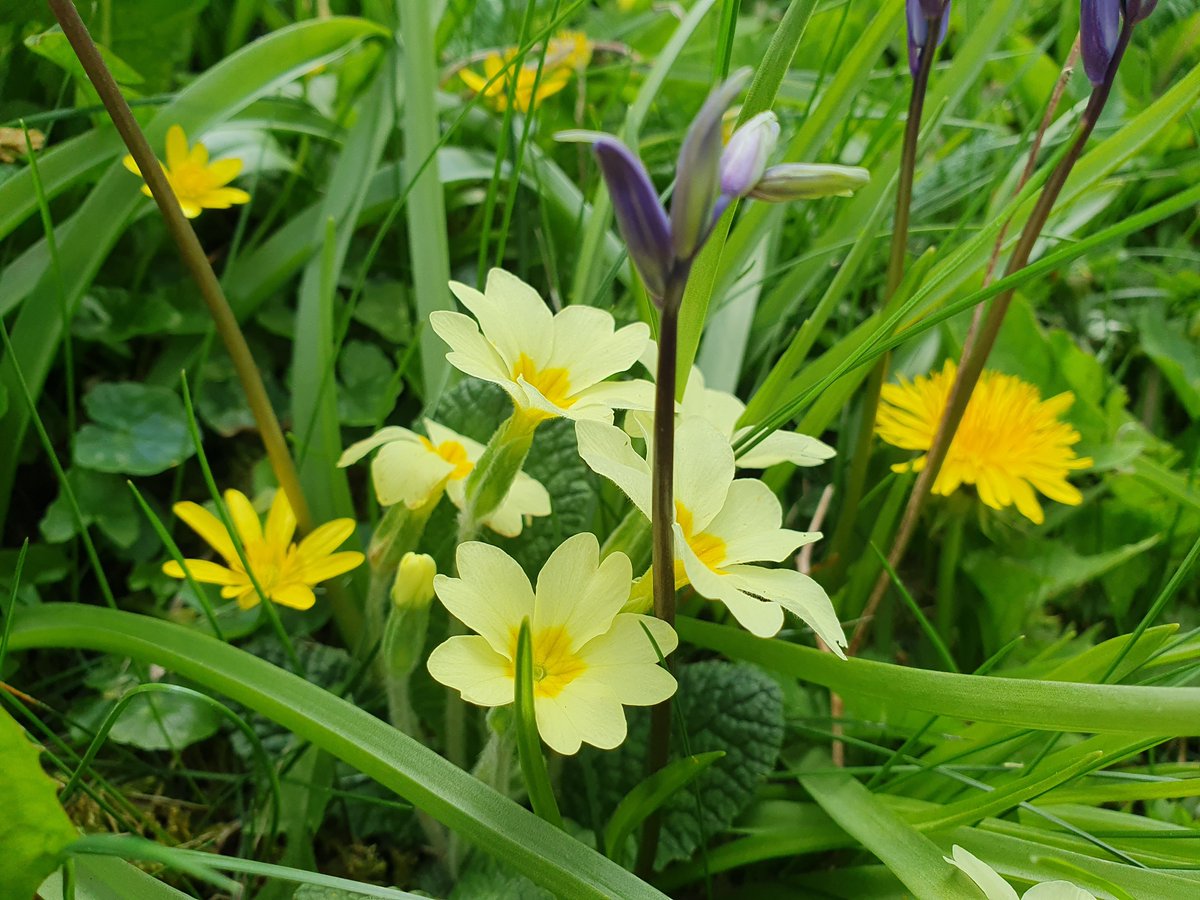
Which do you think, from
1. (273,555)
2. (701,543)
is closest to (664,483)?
(701,543)

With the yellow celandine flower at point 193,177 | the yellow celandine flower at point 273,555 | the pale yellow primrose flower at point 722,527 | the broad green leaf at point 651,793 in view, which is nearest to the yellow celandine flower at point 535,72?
the yellow celandine flower at point 193,177

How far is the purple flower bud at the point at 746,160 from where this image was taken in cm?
41

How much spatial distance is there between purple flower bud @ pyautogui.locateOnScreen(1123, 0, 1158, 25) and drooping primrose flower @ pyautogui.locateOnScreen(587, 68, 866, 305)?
33 centimetres

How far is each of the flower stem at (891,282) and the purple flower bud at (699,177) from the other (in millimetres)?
381

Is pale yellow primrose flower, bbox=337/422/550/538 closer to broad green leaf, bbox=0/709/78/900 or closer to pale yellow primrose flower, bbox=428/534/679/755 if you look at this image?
pale yellow primrose flower, bbox=428/534/679/755

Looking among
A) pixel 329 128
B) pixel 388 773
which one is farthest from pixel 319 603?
pixel 329 128

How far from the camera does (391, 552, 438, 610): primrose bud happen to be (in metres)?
0.60

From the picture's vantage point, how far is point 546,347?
0.62m

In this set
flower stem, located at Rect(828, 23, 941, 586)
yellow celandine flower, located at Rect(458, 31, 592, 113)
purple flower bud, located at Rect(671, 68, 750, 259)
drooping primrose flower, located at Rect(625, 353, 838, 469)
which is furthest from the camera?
yellow celandine flower, located at Rect(458, 31, 592, 113)

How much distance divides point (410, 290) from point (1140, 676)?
85 centimetres

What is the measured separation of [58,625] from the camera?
2.27 ft

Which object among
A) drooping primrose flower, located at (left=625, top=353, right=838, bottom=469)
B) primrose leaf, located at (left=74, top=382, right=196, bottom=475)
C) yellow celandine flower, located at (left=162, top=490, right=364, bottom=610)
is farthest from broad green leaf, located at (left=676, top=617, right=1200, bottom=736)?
primrose leaf, located at (left=74, top=382, right=196, bottom=475)

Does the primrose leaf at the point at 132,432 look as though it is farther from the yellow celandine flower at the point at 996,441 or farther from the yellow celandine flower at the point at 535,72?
the yellow celandine flower at the point at 996,441

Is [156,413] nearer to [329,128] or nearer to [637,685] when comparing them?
[329,128]
